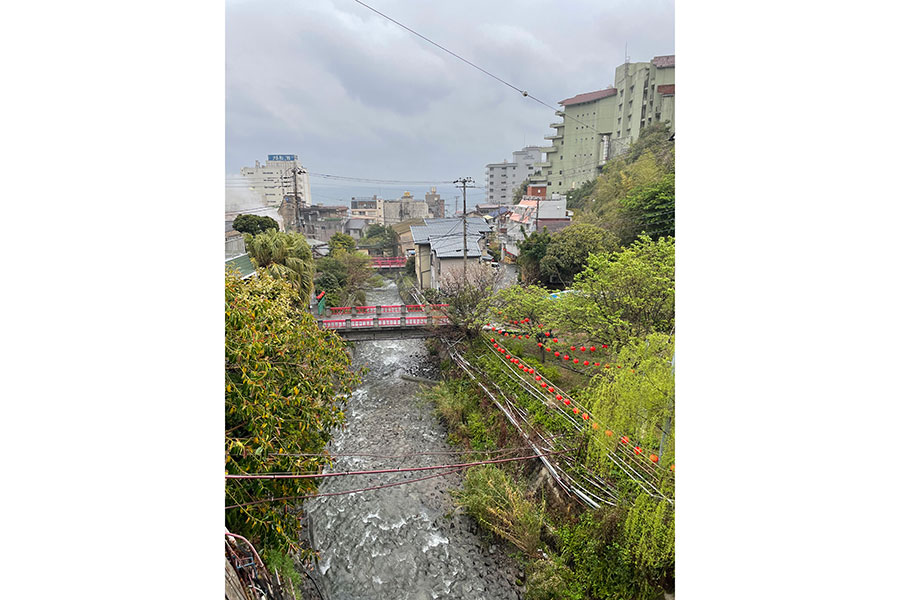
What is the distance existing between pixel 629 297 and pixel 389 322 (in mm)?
4274

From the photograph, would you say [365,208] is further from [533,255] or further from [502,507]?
[502,507]

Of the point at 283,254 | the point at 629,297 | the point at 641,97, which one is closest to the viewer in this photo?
the point at 629,297

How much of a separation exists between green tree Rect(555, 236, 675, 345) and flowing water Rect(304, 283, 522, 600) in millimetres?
2655

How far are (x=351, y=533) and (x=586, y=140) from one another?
22833 millimetres

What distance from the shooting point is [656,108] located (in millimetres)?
17750

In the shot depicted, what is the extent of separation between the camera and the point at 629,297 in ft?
18.0

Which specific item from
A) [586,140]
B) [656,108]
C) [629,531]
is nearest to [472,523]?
[629,531]

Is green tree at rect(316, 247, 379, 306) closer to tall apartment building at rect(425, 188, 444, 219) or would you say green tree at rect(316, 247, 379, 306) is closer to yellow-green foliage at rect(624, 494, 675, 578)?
yellow-green foliage at rect(624, 494, 675, 578)

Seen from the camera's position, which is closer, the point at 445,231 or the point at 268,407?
the point at 268,407

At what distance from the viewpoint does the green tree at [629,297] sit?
5340 mm

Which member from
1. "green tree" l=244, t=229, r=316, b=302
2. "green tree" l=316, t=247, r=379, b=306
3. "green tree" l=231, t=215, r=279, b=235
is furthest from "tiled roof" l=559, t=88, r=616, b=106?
"green tree" l=244, t=229, r=316, b=302

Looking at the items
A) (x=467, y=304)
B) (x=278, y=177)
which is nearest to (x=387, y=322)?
(x=467, y=304)

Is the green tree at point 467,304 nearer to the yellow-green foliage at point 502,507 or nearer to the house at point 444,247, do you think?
the house at point 444,247
